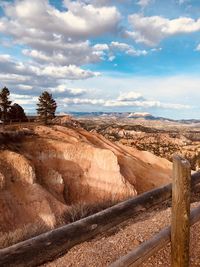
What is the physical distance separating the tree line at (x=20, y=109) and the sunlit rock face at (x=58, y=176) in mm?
19707

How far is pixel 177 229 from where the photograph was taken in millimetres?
5023

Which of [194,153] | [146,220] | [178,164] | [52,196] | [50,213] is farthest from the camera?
[194,153]

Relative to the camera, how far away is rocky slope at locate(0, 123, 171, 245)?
22734 millimetres

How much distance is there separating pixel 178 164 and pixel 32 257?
7.17ft

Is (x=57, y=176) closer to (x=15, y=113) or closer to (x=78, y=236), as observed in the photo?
(x=78, y=236)

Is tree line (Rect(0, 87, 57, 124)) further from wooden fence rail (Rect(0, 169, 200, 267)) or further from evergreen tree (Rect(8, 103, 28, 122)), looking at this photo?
wooden fence rail (Rect(0, 169, 200, 267))

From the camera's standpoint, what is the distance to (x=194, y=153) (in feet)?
311

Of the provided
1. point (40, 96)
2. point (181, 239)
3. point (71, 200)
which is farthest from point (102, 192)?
point (40, 96)

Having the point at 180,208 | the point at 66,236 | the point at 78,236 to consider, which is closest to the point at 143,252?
the point at 180,208

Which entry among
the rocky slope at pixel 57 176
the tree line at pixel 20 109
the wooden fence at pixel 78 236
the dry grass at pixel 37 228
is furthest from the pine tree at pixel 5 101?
the wooden fence at pixel 78 236

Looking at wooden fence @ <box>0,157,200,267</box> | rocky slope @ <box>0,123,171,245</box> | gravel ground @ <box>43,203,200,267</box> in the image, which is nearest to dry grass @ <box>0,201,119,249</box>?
gravel ground @ <box>43,203,200,267</box>

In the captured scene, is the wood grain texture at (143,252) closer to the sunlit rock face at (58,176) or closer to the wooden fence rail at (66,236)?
the wooden fence rail at (66,236)

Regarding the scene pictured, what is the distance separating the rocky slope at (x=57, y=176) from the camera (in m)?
22.7

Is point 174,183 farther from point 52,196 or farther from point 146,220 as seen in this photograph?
point 52,196
